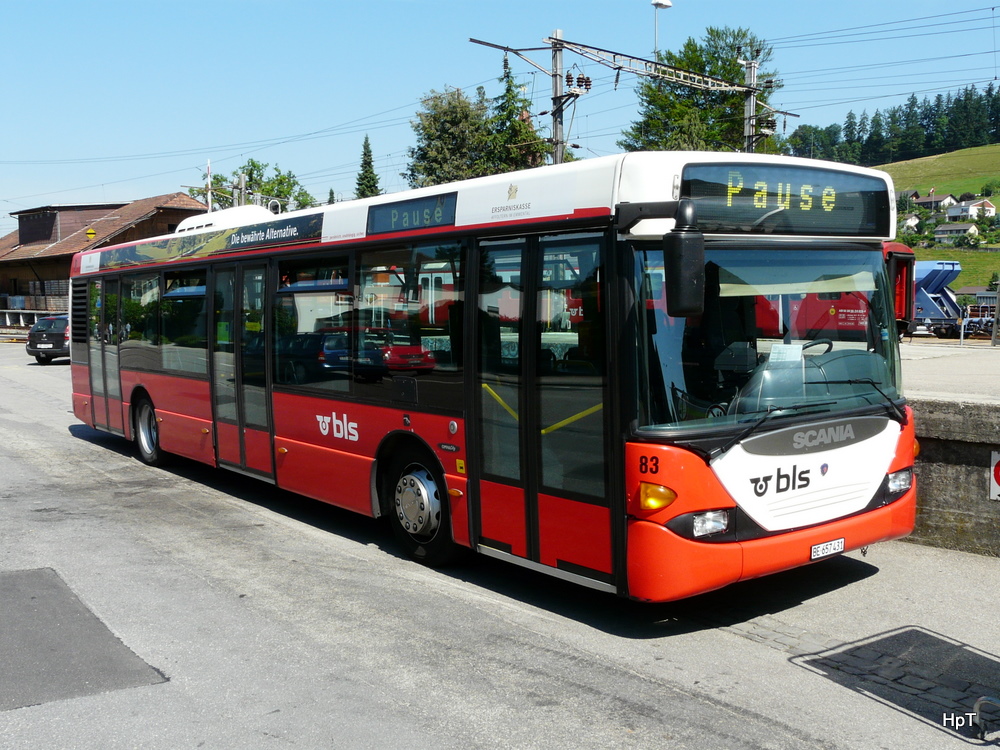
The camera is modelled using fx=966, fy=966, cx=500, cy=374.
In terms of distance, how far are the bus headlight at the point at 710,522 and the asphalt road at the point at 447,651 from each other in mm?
712

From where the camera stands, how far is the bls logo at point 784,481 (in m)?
5.79

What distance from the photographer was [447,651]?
564cm

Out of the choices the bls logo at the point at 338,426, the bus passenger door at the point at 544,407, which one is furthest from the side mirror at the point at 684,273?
the bls logo at the point at 338,426

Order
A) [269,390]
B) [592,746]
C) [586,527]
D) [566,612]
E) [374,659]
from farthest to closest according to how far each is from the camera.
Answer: [269,390] → [566,612] → [586,527] → [374,659] → [592,746]

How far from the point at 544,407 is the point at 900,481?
8.35 feet

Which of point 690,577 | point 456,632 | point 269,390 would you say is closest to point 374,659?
point 456,632

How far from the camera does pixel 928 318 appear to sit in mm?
42812

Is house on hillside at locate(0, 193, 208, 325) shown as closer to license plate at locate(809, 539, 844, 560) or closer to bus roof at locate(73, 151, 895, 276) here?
bus roof at locate(73, 151, 895, 276)

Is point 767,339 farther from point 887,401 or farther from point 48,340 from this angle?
point 48,340

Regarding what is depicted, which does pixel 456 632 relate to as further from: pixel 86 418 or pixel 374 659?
pixel 86 418

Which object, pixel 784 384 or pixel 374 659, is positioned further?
pixel 784 384

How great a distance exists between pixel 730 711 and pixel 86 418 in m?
12.2

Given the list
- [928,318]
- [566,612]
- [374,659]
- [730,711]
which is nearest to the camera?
[730,711]

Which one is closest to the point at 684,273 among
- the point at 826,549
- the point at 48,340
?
the point at 826,549
